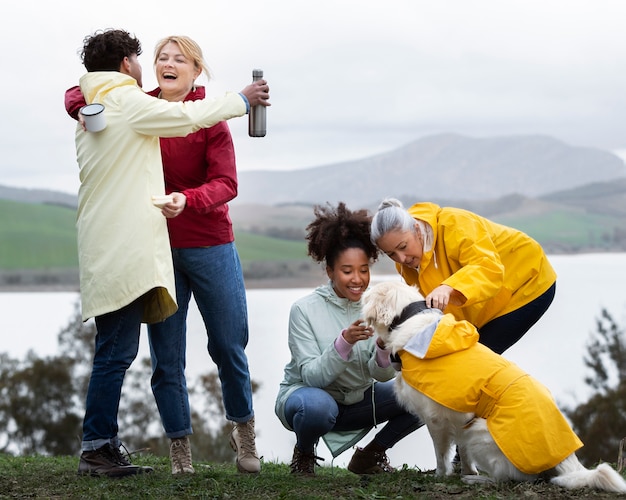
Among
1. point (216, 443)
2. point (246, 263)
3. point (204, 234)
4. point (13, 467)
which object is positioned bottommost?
point (216, 443)

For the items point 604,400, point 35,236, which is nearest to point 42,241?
point 35,236

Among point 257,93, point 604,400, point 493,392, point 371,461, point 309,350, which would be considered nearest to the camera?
point 493,392

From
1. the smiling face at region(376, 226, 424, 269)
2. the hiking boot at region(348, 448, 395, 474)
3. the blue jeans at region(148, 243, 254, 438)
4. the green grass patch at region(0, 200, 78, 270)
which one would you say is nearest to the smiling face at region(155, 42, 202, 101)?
the blue jeans at region(148, 243, 254, 438)

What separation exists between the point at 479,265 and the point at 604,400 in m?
32.3

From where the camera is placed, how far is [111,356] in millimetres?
5797

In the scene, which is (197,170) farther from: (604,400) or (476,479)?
(604,400)

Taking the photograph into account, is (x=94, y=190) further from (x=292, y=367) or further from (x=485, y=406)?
(x=485, y=406)

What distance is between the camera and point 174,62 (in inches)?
233

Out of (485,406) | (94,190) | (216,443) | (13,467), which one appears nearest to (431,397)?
(485,406)

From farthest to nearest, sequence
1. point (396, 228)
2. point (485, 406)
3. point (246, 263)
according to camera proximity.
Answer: point (246, 263) → point (396, 228) → point (485, 406)

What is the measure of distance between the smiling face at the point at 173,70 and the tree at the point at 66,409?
31.7 metres

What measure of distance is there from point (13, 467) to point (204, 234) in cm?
336

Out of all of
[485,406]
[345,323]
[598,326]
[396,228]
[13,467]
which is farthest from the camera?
[598,326]

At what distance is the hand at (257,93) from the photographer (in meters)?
6.00
